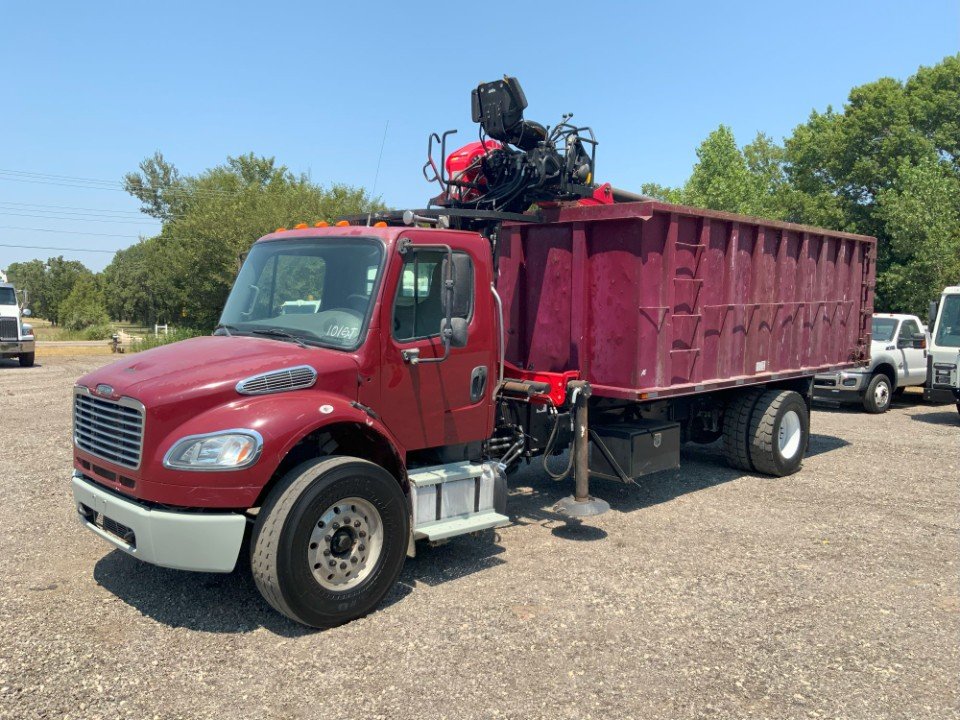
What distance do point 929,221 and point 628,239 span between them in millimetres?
18667

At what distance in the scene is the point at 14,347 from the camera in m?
23.2

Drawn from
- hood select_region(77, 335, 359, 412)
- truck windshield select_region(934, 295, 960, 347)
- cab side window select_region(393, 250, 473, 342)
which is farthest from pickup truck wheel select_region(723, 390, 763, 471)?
truck windshield select_region(934, 295, 960, 347)

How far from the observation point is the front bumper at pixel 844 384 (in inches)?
561

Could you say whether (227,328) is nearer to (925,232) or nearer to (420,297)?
(420,297)

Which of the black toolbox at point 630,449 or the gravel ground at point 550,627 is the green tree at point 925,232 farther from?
the black toolbox at point 630,449

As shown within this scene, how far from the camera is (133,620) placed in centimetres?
500

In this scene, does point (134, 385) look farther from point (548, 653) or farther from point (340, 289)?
point (548, 653)

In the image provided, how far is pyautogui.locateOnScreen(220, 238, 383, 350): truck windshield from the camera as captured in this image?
543 centimetres

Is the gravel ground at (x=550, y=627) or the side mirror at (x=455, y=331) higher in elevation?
the side mirror at (x=455, y=331)

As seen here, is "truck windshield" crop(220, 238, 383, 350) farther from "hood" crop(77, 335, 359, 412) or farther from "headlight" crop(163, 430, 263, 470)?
"headlight" crop(163, 430, 263, 470)

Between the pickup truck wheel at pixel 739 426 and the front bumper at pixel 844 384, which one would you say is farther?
the front bumper at pixel 844 384

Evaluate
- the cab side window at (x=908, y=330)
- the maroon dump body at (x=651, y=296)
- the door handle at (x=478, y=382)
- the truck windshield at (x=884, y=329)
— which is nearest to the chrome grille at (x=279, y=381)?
the door handle at (x=478, y=382)

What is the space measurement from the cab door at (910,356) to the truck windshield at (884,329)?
0.14m

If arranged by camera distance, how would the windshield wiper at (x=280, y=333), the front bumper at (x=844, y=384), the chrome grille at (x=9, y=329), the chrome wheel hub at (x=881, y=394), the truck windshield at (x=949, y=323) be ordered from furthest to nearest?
the chrome grille at (x=9, y=329), the chrome wheel hub at (x=881, y=394), the front bumper at (x=844, y=384), the truck windshield at (x=949, y=323), the windshield wiper at (x=280, y=333)
